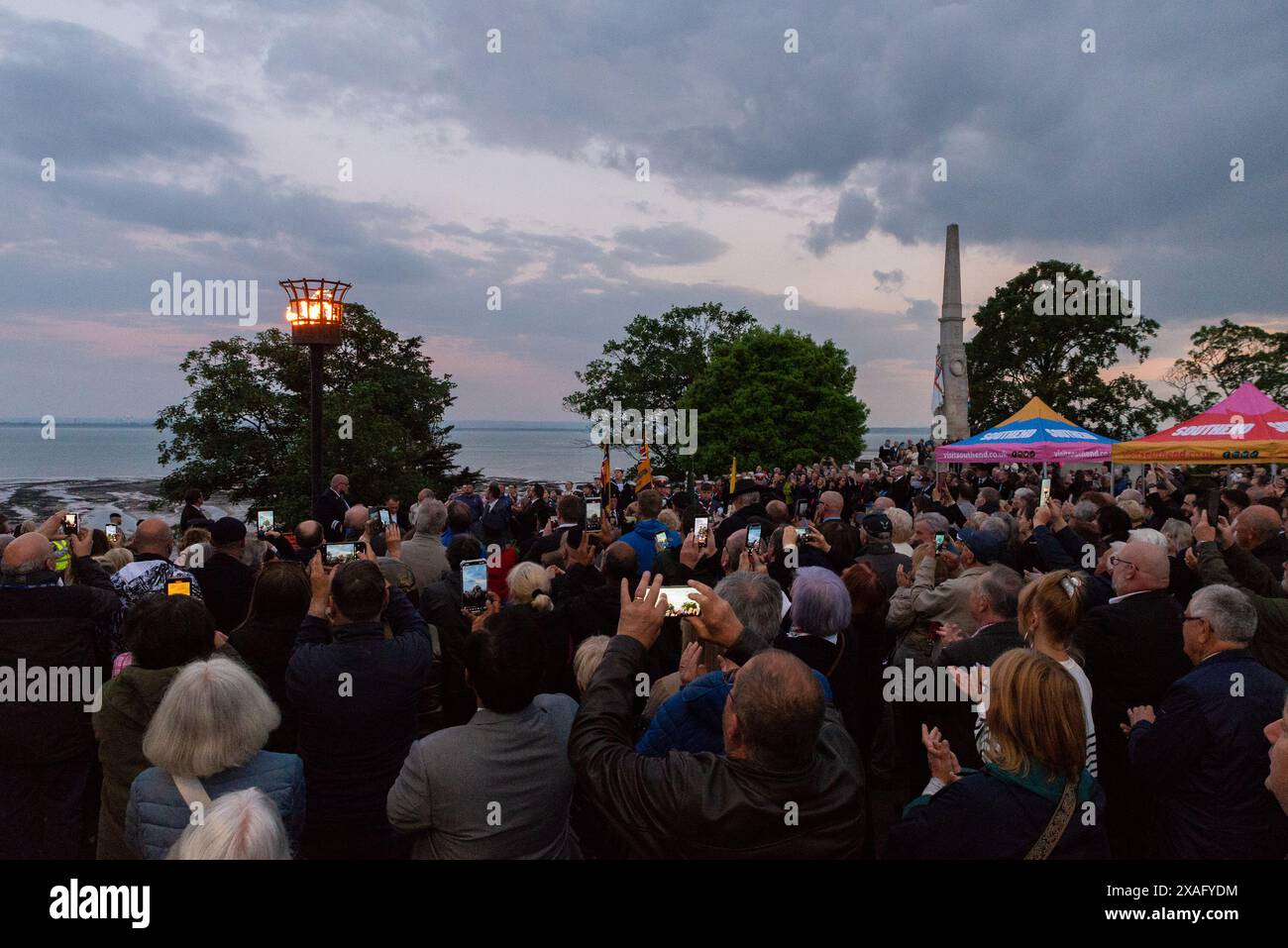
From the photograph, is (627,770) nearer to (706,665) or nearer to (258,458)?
(706,665)

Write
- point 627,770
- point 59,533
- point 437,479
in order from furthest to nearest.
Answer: point 437,479 < point 59,533 < point 627,770

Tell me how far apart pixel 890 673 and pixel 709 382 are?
3968cm

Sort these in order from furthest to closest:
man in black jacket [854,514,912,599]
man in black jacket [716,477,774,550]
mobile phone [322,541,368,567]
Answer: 1. man in black jacket [716,477,774,550]
2. man in black jacket [854,514,912,599]
3. mobile phone [322,541,368,567]

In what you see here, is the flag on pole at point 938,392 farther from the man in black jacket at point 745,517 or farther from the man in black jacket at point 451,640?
the man in black jacket at point 451,640

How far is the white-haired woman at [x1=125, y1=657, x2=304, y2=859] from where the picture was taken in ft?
7.72

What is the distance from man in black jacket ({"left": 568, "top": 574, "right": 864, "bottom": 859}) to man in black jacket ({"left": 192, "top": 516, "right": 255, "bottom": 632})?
3775mm

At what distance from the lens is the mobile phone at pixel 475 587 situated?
4.31 meters

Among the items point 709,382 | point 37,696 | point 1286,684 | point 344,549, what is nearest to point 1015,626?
point 1286,684

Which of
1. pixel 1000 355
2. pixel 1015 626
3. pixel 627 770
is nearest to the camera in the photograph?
pixel 627 770

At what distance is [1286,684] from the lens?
3146 mm

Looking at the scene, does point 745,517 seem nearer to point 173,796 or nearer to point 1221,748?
point 1221,748

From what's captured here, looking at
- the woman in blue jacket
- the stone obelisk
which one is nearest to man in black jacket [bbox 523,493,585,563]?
the woman in blue jacket

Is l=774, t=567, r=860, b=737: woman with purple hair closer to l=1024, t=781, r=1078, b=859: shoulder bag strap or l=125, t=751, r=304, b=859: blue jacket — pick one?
l=1024, t=781, r=1078, b=859: shoulder bag strap
